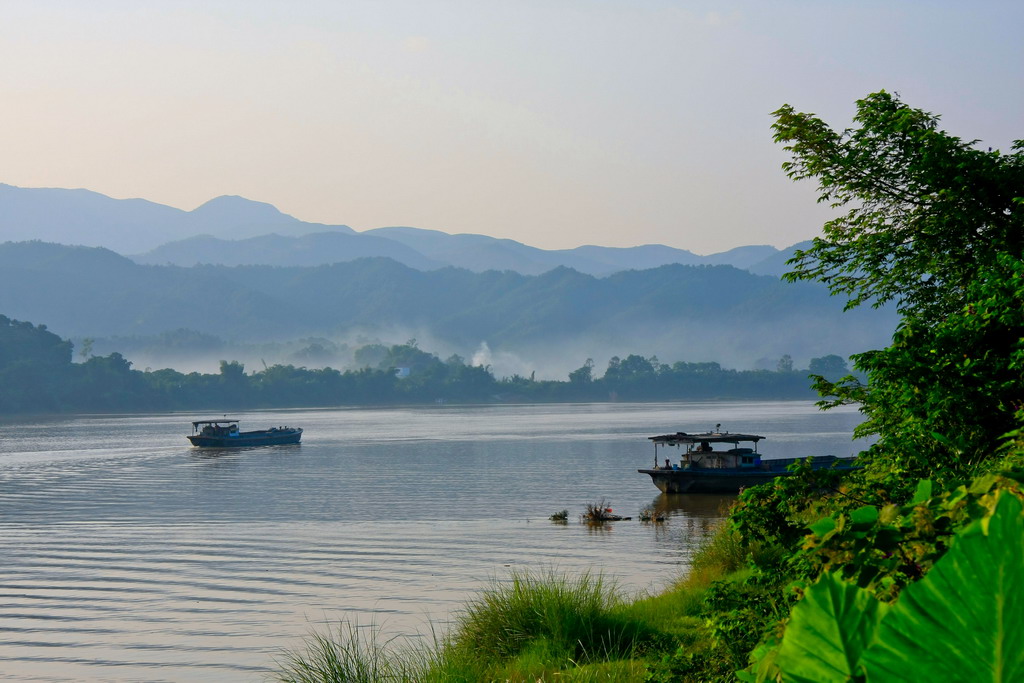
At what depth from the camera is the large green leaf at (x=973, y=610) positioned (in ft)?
2.95

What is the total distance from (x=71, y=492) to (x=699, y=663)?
56.6 metres

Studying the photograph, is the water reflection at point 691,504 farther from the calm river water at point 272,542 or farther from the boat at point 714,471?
the boat at point 714,471

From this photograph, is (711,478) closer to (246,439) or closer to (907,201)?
(907,201)

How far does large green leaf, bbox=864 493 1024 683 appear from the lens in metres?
0.90

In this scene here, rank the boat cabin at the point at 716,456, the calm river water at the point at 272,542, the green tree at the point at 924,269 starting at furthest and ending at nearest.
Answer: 1. the boat cabin at the point at 716,456
2. the calm river water at the point at 272,542
3. the green tree at the point at 924,269

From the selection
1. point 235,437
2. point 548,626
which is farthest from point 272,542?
point 235,437

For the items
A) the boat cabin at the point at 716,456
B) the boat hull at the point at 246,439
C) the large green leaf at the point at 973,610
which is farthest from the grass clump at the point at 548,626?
the boat hull at the point at 246,439

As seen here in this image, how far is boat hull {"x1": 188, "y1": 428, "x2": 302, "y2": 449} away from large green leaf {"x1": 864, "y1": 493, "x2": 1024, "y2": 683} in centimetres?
9267

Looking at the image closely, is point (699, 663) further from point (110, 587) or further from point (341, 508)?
point (341, 508)

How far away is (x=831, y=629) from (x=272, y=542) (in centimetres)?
3981

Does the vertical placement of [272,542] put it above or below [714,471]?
below

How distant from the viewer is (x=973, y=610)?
35.9 inches

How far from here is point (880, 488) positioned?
1015cm

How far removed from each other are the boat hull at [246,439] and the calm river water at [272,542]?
2.88 m
